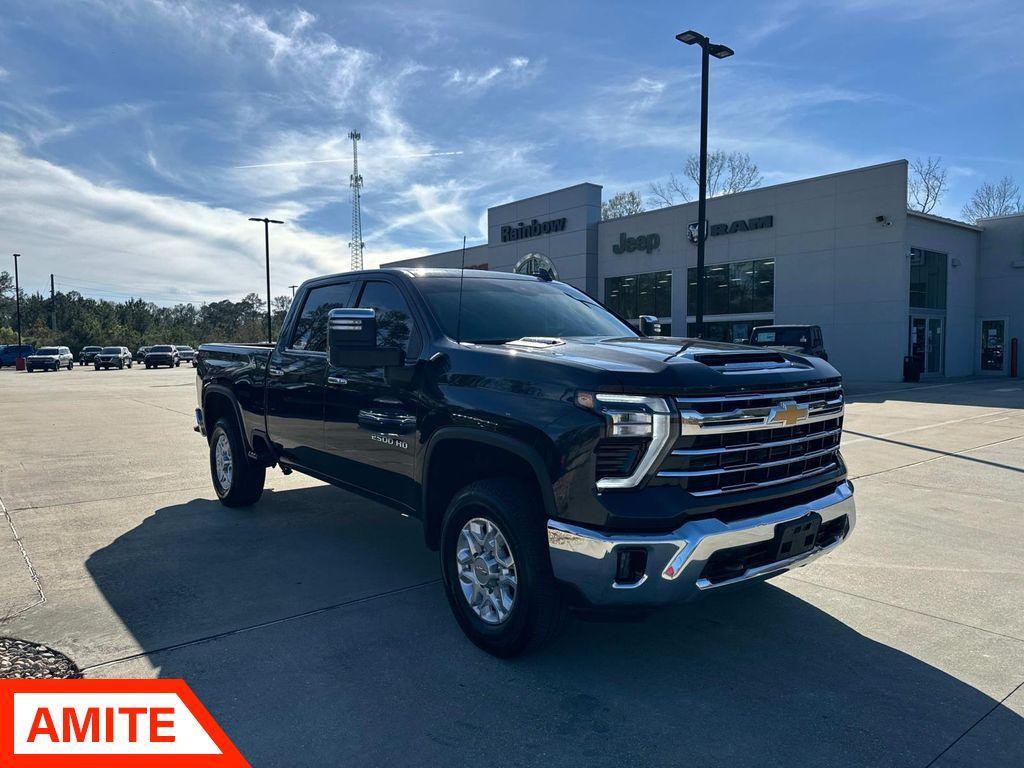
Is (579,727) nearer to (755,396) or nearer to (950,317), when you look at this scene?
(755,396)

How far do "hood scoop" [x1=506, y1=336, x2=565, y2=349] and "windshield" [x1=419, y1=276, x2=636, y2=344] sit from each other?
11 cm

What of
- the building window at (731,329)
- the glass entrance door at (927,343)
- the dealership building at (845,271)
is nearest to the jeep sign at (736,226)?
the dealership building at (845,271)

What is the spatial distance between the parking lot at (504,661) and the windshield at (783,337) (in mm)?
13441

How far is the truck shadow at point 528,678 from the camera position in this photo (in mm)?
2836

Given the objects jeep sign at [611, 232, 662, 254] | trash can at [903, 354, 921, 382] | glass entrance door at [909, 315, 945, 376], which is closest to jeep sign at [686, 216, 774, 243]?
jeep sign at [611, 232, 662, 254]

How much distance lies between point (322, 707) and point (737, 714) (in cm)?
174

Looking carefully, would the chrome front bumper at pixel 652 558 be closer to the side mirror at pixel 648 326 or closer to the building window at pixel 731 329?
the side mirror at pixel 648 326

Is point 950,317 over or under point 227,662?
over

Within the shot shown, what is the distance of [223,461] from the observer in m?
6.84

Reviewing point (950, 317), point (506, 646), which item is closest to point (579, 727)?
point (506, 646)

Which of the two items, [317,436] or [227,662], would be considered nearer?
[227,662]

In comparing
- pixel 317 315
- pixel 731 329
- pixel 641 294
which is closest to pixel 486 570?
pixel 317 315

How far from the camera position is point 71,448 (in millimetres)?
10383

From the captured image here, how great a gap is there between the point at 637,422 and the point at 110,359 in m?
50.8
